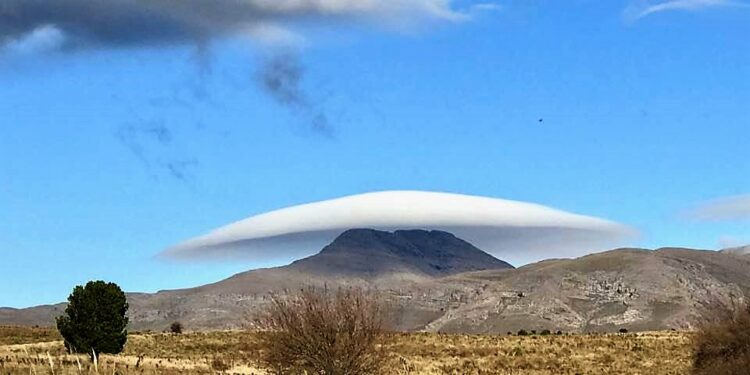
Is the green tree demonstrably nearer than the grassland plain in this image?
Yes

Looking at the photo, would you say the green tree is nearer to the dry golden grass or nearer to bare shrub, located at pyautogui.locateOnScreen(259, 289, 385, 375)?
bare shrub, located at pyautogui.locateOnScreen(259, 289, 385, 375)

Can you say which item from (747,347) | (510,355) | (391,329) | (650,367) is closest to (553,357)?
(510,355)

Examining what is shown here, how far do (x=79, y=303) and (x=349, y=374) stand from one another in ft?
61.6

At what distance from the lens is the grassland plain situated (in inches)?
2168

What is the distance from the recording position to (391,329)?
3822 cm

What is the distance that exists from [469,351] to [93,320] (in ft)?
88.5

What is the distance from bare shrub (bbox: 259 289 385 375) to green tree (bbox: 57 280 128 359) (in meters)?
15.2

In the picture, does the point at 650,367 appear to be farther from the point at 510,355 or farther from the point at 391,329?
the point at 391,329

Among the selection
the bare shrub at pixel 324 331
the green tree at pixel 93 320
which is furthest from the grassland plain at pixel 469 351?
the bare shrub at pixel 324 331

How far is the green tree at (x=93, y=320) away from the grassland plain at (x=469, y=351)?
59.2 inches

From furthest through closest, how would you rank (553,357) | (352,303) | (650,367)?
(553,357), (650,367), (352,303)

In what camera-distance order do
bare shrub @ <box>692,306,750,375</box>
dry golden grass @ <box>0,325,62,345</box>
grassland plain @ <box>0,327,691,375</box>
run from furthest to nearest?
dry golden grass @ <box>0,325,62,345</box> → grassland plain @ <box>0,327,691,375</box> → bare shrub @ <box>692,306,750,375</box>

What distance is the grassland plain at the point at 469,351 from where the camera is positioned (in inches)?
2168

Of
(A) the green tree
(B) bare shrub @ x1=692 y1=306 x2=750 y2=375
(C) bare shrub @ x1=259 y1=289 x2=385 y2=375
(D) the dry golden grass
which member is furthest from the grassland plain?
(C) bare shrub @ x1=259 y1=289 x2=385 y2=375
